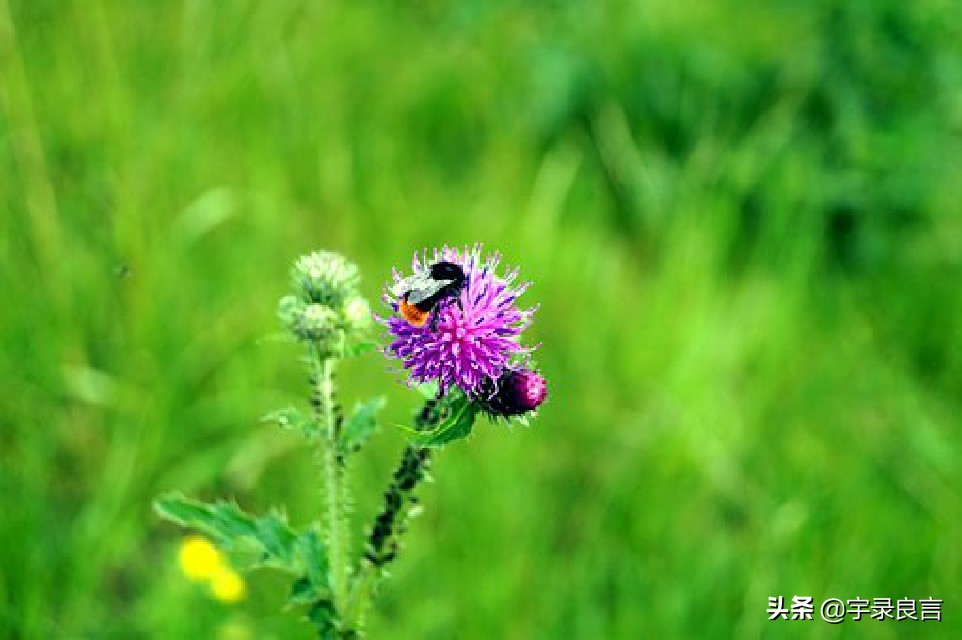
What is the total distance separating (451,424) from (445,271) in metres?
0.19

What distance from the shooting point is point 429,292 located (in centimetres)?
123

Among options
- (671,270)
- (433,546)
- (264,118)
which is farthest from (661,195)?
(433,546)

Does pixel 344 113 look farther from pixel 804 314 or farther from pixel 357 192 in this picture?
pixel 804 314

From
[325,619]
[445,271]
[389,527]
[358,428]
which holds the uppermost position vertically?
[445,271]

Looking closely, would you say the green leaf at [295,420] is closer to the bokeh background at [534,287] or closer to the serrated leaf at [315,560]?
the serrated leaf at [315,560]

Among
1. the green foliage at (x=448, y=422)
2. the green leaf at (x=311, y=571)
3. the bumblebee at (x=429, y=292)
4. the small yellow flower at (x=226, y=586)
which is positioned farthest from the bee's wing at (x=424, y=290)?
the small yellow flower at (x=226, y=586)

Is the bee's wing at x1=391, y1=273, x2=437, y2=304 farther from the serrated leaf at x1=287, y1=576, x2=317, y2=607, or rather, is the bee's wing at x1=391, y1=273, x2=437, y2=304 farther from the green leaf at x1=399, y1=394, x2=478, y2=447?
the serrated leaf at x1=287, y1=576, x2=317, y2=607

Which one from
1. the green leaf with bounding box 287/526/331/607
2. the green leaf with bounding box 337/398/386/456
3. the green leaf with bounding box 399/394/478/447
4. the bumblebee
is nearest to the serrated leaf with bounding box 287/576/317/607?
the green leaf with bounding box 287/526/331/607

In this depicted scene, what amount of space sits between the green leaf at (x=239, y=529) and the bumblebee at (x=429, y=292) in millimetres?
404

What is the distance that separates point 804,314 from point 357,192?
5.28 feet

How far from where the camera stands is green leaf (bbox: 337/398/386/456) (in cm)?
138

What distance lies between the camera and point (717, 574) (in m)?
2.57

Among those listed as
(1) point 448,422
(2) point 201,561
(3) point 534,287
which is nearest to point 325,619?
(1) point 448,422

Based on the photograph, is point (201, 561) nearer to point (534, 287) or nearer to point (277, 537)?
point (277, 537)
